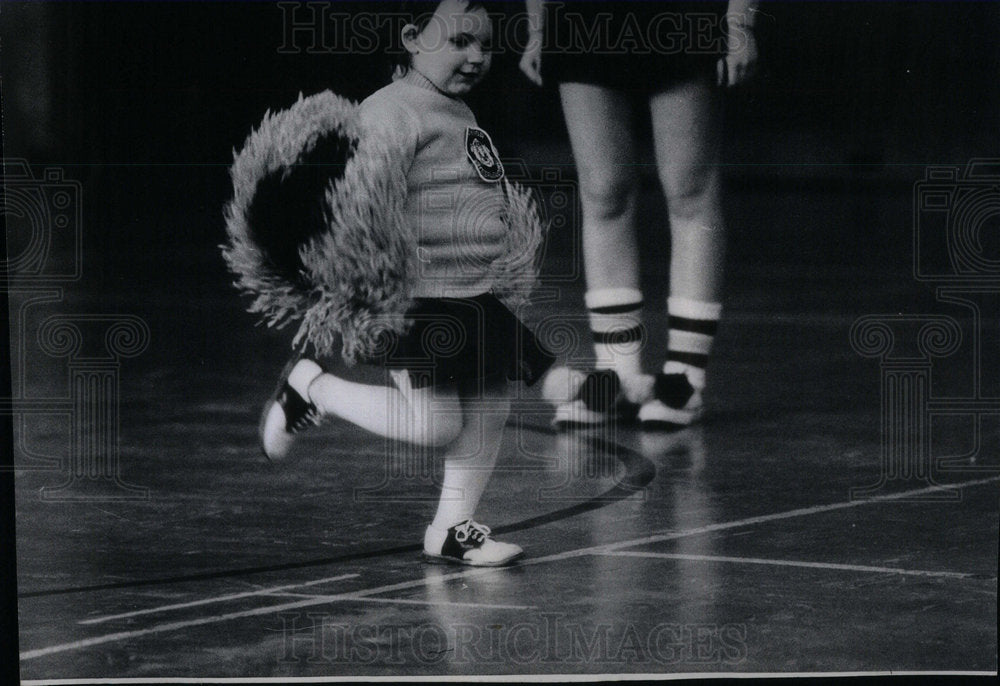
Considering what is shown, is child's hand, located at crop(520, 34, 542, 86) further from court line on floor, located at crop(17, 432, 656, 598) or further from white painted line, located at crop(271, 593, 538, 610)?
white painted line, located at crop(271, 593, 538, 610)

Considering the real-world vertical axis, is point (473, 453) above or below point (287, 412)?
below

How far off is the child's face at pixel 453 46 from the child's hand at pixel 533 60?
0.40ft

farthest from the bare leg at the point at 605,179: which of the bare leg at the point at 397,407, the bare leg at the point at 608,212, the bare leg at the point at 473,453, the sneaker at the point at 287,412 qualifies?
the sneaker at the point at 287,412

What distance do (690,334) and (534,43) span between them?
3.68 feet

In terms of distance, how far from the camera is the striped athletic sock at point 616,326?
5562 millimetres

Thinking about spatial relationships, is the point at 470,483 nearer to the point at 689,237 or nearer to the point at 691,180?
the point at 689,237

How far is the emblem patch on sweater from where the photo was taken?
5.35m

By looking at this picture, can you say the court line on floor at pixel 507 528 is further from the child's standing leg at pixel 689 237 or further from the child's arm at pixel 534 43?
the child's arm at pixel 534 43

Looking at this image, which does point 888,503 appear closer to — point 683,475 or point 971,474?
point 971,474

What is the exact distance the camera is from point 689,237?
5586 millimetres

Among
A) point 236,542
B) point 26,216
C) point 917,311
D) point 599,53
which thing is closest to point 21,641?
point 236,542

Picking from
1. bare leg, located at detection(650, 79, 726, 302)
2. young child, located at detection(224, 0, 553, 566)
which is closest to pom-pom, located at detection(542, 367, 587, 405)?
young child, located at detection(224, 0, 553, 566)

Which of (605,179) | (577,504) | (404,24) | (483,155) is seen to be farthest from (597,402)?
(404,24)

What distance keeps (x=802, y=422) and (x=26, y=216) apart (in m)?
2.73
